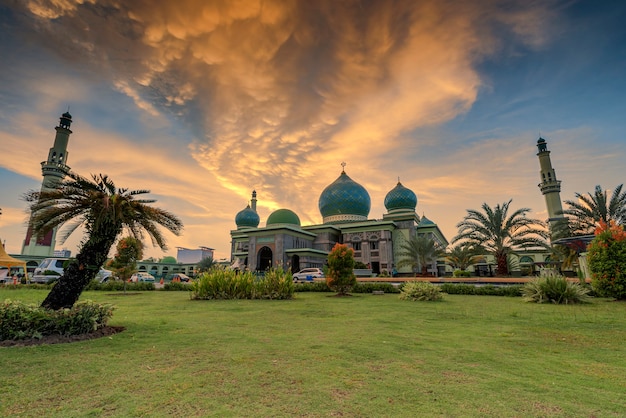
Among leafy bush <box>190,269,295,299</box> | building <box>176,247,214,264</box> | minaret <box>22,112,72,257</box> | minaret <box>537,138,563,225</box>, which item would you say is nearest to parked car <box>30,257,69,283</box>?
leafy bush <box>190,269,295,299</box>

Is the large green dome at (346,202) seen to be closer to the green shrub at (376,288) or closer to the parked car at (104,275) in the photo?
the green shrub at (376,288)

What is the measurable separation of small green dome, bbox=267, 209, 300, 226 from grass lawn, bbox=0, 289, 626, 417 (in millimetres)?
33987

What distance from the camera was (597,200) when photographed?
20094 mm

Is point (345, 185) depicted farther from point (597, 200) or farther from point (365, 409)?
point (365, 409)

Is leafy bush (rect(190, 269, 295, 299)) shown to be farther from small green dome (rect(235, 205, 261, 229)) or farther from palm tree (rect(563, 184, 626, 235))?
small green dome (rect(235, 205, 261, 229))

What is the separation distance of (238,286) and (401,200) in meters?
30.7

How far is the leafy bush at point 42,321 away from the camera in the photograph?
504cm

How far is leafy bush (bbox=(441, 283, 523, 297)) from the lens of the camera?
14.1 m

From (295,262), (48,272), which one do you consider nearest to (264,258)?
(295,262)

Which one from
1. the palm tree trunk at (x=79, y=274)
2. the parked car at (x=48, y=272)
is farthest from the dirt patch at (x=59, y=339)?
the parked car at (x=48, y=272)

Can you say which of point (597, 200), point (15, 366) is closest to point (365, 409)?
point (15, 366)

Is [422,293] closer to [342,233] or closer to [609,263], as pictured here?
[609,263]

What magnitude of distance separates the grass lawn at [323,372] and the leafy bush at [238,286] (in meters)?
6.46

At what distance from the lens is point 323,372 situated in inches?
140
